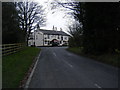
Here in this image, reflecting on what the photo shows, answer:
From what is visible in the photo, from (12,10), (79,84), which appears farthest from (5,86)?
(12,10)

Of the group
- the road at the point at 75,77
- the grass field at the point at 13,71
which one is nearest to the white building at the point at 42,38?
the grass field at the point at 13,71

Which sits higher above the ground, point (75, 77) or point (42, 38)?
point (42, 38)

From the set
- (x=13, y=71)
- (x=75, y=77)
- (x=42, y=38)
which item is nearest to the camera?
(x=75, y=77)

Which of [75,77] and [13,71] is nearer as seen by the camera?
[75,77]

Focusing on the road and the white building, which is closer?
the road

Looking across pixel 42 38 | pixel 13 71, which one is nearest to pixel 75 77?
pixel 13 71

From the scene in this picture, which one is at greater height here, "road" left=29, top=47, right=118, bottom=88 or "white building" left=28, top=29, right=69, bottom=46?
"white building" left=28, top=29, right=69, bottom=46

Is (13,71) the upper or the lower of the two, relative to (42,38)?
lower

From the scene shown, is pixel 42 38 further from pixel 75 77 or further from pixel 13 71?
pixel 75 77

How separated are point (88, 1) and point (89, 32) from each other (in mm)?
3813

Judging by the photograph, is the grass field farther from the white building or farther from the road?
the white building

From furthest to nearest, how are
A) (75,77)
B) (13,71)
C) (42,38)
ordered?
(42,38)
(13,71)
(75,77)

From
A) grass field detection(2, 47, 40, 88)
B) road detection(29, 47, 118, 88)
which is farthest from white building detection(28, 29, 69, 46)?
road detection(29, 47, 118, 88)

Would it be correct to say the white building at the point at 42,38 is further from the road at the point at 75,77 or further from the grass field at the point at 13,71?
the road at the point at 75,77
